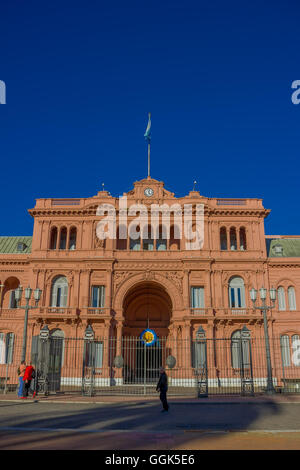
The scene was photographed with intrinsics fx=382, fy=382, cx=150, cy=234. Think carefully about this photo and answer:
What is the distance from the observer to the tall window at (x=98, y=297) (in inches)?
1437

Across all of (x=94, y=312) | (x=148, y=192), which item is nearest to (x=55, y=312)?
(x=94, y=312)

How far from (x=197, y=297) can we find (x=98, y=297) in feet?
31.2

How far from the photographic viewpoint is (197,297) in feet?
120

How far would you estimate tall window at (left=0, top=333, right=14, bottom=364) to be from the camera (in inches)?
1441

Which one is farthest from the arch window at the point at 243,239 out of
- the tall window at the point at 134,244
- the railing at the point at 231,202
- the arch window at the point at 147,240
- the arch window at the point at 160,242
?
the tall window at the point at 134,244

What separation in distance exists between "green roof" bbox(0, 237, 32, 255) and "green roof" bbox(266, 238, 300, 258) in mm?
26333

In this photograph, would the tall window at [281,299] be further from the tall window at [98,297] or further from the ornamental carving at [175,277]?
the tall window at [98,297]

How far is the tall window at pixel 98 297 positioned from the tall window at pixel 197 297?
28.2 feet

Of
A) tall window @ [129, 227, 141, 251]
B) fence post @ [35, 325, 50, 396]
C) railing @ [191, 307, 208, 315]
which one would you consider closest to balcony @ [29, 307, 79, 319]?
tall window @ [129, 227, 141, 251]

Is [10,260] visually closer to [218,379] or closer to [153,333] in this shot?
[153,333]

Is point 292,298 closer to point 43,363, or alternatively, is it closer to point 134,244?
point 134,244

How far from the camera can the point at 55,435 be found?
10375mm

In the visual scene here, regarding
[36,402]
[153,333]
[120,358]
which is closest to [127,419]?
[36,402]

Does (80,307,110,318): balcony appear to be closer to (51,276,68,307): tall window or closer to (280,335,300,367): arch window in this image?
(51,276,68,307): tall window
